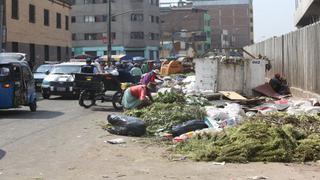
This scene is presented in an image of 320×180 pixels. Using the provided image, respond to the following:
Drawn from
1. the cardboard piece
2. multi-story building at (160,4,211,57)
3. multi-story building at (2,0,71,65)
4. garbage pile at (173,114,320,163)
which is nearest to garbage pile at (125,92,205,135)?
garbage pile at (173,114,320,163)

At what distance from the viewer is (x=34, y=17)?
47.4 m

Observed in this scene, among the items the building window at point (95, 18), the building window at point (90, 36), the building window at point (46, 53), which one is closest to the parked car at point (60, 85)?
the building window at point (46, 53)

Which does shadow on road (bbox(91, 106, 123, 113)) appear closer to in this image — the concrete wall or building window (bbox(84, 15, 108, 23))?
the concrete wall

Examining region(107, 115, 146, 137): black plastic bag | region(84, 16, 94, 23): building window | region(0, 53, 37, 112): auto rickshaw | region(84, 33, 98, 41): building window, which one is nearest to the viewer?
region(107, 115, 146, 137): black plastic bag

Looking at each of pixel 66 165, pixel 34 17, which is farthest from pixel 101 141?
pixel 34 17

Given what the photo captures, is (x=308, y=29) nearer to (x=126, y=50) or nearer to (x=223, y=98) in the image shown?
(x=223, y=98)

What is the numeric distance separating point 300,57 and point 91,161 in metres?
13.2

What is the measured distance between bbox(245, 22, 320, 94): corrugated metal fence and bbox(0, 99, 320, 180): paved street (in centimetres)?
755

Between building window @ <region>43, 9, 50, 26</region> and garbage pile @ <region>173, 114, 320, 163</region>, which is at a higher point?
building window @ <region>43, 9, 50, 26</region>

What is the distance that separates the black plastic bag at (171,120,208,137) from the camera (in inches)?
491

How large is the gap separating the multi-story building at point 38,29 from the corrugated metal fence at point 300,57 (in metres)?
18.1

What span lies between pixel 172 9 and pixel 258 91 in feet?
399

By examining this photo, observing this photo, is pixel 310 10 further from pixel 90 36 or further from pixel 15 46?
pixel 90 36

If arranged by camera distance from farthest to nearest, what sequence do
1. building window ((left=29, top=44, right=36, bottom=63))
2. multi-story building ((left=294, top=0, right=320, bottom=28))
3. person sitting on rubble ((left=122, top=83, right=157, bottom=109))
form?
building window ((left=29, top=44, right=36, bottom=63)) < multi-story building ((left=294, top=0, right=320, bottom=28)) < person sitting on rubble ((left=122, top=83, right=157, bottom=109))
